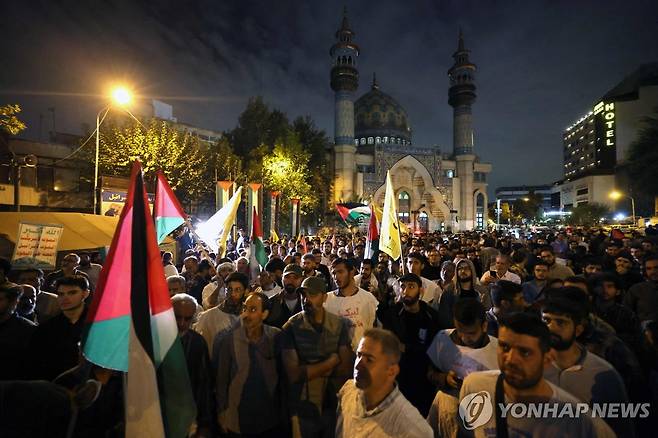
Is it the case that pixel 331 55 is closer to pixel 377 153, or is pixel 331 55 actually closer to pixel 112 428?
pixel 377 153

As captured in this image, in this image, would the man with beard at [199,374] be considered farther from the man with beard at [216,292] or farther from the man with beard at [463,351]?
the man with beard at [216,292]

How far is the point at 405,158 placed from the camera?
49781mm

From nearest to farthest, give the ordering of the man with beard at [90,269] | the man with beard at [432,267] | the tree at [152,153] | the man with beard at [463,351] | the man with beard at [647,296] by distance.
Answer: the man with beard at [463,351]
the man with beard at [647,296]
the man with beard at [90,269]
the man with beard at [432,267]
the tree at [152,153]

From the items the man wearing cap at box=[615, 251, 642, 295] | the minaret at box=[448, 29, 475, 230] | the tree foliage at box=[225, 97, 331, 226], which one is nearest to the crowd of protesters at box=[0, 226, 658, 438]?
the man wearing cap at box=[615, 251, 642, 295]

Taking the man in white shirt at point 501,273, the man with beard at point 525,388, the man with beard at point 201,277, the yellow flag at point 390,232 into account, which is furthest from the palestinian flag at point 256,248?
the man with beard at point 525,388

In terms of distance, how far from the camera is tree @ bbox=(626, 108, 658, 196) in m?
24.2

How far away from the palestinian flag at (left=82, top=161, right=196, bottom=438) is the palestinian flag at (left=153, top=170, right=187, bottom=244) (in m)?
2.88

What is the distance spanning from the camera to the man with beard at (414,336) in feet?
11.5

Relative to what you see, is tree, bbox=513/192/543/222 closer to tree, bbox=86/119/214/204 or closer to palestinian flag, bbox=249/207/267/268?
tree, bbox=86/119/214/204

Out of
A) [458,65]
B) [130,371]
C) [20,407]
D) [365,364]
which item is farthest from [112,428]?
[458,65]

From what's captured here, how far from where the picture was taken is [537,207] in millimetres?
97812

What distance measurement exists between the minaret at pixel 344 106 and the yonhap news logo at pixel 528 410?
43796 mm

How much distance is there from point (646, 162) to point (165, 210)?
3120cm

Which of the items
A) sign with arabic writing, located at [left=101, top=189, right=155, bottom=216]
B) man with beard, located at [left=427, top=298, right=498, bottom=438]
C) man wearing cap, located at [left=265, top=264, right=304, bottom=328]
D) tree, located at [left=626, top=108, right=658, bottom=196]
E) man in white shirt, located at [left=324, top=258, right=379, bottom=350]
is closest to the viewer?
man with beard, located at [left=427, top=298, right=498, bottom=438]
